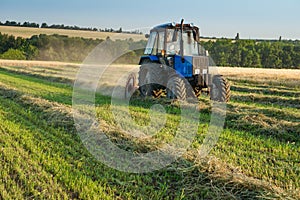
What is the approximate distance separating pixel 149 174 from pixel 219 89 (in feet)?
20.8

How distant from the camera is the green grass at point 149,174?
4.41m

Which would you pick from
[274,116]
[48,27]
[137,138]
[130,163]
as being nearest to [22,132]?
[137,138]

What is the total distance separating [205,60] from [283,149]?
4733 millimetres

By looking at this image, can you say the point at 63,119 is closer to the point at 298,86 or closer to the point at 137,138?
the point at 137,138

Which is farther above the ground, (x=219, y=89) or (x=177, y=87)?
(x=177, y=87)

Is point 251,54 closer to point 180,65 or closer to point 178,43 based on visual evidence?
point 178,43

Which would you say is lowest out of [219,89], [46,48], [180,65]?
[219,89]

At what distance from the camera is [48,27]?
85.2 metres

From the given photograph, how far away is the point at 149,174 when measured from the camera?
16.8 feet

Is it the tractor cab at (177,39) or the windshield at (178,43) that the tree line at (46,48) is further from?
the windshield at (178,43)

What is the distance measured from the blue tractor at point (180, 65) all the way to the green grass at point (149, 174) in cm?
200

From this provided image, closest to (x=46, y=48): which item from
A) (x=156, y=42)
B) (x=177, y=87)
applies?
(x=156, y=42)

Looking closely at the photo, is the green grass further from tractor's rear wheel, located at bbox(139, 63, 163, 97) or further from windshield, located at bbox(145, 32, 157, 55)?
windshield, located at bbox(145, 32, 157, 55)

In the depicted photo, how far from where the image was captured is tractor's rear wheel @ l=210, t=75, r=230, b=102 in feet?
35.8
